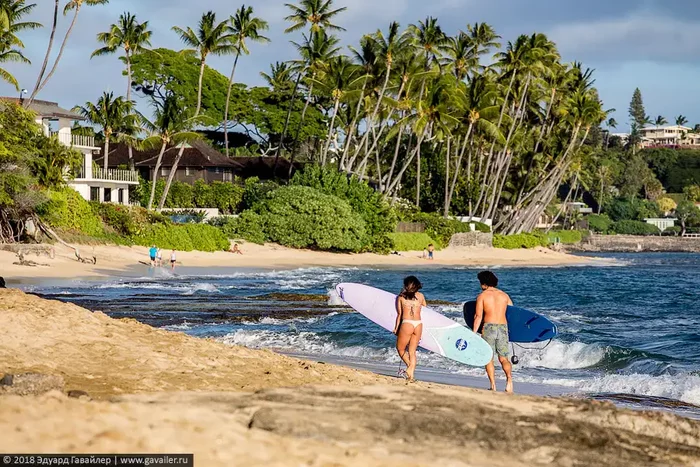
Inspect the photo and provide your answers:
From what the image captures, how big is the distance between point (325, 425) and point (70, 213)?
37255 mm

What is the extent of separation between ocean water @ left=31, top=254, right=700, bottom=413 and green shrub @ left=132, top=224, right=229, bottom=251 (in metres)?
5.24

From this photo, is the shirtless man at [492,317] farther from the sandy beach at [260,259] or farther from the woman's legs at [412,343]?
the sandy beach at [260,259]

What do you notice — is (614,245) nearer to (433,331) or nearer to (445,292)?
(445,292)

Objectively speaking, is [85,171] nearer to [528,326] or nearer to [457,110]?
[457,110]

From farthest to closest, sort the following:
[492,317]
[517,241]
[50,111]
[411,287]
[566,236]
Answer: [566,236] → [517,241] → [50,111] → [492,317] → [411,287]

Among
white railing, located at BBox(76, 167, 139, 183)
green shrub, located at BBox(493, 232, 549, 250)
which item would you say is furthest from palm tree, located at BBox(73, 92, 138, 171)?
green shrub, located at BBox(493, 232, 549, 250)

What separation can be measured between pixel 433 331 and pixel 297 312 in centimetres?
1254

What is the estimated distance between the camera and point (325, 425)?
639 cm

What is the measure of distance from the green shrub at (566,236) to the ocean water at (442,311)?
189 feet

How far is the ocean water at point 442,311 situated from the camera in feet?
51.7

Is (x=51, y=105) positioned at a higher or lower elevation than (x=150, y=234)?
higher

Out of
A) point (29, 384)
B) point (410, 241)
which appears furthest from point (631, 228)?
point (29, 384)

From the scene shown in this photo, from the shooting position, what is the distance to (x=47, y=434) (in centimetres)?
561

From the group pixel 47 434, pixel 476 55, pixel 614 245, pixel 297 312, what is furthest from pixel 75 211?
pixel 614 245
